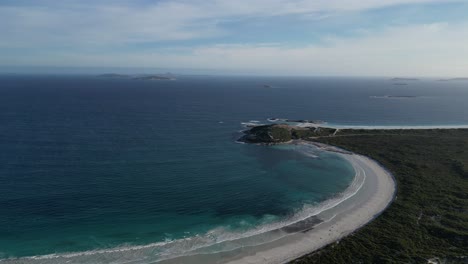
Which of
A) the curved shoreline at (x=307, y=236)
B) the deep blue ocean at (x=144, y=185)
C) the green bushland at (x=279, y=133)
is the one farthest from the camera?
the green bushland at (x=279, y=133)

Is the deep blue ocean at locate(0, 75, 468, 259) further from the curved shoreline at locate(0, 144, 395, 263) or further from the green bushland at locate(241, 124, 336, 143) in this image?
the green bushland at locate(241, 124, 336, 143)

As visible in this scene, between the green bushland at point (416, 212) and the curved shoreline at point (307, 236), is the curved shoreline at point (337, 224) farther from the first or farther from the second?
the green bushland at point (416, 212)

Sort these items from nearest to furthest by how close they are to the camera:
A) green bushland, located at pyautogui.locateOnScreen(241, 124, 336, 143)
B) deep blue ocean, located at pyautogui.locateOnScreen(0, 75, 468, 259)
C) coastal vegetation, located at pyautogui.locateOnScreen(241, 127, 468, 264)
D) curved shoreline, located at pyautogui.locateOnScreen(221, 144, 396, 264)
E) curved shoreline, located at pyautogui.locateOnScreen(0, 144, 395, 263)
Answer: curved shoreline, located at pyautogui.locateOnScreen(0, 144, 395, 263)
coastal vegetation, located at pyautogui.locateOnScreen(241, 127, 468, 264)
curved shoreline, located at pyautogui.locateOnScreen(221, 144, 396, 264)
deep blue ocean, located at pyautogui.locateOnScreen(0, 75, 468, 259)
green bushland, located at pyautogui.locateOnScreen(241, 124, 336, 143)

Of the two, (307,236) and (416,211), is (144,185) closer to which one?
(307,236)

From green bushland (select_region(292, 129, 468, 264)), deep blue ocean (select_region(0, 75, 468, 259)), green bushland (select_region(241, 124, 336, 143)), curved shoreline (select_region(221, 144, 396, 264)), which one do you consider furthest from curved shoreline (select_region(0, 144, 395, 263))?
green bushland (select_region(241, 124, 336, 143))

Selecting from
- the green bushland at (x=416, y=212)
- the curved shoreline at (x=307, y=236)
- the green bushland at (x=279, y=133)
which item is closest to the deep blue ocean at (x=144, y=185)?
the curved shoreline at (x=307, y=236)

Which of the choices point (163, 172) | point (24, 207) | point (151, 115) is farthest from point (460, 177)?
point (151, 115)

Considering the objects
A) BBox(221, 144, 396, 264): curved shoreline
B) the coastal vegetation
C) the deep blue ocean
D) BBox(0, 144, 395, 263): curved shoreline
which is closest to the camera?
BBox(0, 144, 395, 263): curved shoreline

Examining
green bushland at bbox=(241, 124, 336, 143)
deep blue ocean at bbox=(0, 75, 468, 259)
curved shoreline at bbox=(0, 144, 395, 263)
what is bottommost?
curved shoreline at bbox=(0, 144, 395, 263)

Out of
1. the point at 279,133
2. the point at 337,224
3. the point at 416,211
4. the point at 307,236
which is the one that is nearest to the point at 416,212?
the point at 416,211
